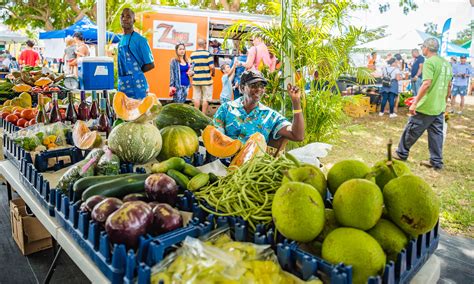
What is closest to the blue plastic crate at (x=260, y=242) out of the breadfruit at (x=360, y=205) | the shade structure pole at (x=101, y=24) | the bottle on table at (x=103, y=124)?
the breadfruit at (x=360, y=205)

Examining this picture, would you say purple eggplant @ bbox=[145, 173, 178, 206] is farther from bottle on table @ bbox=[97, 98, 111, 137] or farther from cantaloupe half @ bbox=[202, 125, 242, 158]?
bottle on table @ bbox=[97, 98, 111, 137]

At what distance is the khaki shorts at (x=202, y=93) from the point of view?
9.13 m

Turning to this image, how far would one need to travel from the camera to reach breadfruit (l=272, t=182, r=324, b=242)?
4.10ft

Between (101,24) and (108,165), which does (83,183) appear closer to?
(108,165)

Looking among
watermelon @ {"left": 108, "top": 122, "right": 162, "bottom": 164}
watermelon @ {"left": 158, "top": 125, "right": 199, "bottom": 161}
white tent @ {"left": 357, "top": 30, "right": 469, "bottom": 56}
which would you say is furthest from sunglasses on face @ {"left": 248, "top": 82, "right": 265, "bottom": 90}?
white tent @ {"left": 357, "top": 30, "right": 469, "bottom": 56}

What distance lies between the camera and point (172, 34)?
1019 centimetres

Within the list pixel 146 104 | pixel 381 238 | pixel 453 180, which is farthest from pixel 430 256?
pixel 453 180

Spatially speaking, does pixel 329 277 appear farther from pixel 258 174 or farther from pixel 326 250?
pixel 258 174

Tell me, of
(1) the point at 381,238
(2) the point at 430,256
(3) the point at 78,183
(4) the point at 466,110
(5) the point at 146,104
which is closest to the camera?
(1) the point at 381,238

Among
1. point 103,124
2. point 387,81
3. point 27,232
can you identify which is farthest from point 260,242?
point 387,81

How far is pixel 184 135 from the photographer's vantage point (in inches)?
95.1

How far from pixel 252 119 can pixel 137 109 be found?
109 cm

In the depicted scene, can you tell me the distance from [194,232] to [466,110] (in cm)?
1543

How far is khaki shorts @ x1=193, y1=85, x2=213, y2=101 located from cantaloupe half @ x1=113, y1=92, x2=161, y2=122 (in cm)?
681
